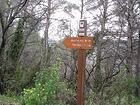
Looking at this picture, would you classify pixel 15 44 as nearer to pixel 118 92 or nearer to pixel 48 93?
pixel 48 93

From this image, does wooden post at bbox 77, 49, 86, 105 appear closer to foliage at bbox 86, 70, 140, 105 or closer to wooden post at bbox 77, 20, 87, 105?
wooden post at bbox 77, 20, 87, 105

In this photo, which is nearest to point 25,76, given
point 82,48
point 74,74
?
point 74,74

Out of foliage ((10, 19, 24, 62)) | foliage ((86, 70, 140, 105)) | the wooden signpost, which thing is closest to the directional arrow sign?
the wooden signpost

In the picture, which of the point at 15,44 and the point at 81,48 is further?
the point at 15,44

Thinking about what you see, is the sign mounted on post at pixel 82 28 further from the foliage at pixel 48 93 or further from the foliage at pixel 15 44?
the foliage at pixel 15 44

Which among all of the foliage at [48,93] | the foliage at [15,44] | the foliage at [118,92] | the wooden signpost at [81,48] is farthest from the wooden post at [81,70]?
the foliage at [15,44]

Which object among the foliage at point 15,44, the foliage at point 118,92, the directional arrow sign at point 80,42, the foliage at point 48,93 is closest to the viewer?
the directional arrow sign at point 80,42

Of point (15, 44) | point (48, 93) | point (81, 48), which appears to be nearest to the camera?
point (81, 48)

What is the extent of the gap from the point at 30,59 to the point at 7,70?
8404mm

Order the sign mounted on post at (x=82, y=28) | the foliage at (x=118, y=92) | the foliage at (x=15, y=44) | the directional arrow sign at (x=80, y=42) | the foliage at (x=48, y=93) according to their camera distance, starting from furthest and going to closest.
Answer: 1. the foliage at (x=15, y=44)
2. the foliage at (x=118, y=92)
3. the foliage at (x=48, y=93)
4. the sign mounted on post at (x=82, y=28)
5. the directional arrow sign at (x=80, y=42)

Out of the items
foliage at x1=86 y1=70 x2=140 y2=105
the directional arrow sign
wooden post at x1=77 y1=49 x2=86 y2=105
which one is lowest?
foliage at x1=86 y1=70 x2=140 y2=105

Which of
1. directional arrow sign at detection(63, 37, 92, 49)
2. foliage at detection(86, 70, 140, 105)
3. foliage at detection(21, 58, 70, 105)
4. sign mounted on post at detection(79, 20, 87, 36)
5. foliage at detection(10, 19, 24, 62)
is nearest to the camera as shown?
directional arrow sign at detection(63, 37, 92, 49)

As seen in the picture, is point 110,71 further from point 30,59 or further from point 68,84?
point 30,59

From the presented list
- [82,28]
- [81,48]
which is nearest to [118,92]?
[81,48]
